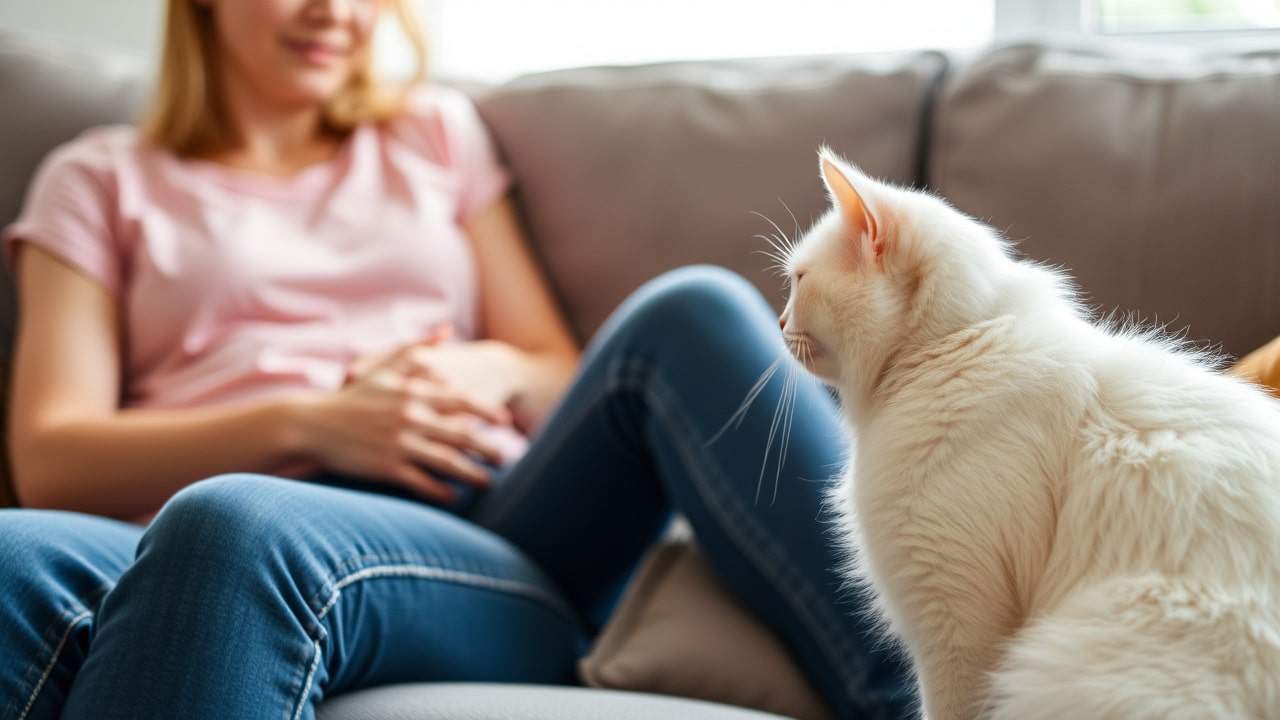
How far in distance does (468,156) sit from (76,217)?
467 mm

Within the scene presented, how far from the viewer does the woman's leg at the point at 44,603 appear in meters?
0.77

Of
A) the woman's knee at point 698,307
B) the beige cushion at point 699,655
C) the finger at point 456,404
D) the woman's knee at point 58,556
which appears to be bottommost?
the beige cushion at point 699,655

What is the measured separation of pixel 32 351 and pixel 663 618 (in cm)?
74

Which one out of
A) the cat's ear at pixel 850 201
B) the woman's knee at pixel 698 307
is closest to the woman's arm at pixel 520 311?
the woman's knee at pixel 698 307

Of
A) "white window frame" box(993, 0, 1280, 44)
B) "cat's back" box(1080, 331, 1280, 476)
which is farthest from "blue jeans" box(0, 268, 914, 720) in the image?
"white window frame" box(993, 0, 1280, 44)

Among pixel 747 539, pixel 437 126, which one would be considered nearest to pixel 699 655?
pixel 747 539

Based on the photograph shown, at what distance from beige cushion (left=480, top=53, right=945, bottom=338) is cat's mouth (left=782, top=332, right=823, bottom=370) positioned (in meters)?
0.57

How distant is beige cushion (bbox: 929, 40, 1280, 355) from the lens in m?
1.09

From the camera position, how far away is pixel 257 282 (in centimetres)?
121

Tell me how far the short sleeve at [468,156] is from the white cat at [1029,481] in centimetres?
73

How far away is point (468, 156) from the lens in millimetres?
1378

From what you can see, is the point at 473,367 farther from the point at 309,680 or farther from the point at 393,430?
the point at 309,680

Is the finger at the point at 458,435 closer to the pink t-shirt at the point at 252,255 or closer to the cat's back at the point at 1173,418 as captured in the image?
the pink t-shirt at the point at 252,255

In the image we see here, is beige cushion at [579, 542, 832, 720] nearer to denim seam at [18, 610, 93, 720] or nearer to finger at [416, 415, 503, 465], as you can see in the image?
finger at [416, 415, 503, 465]
